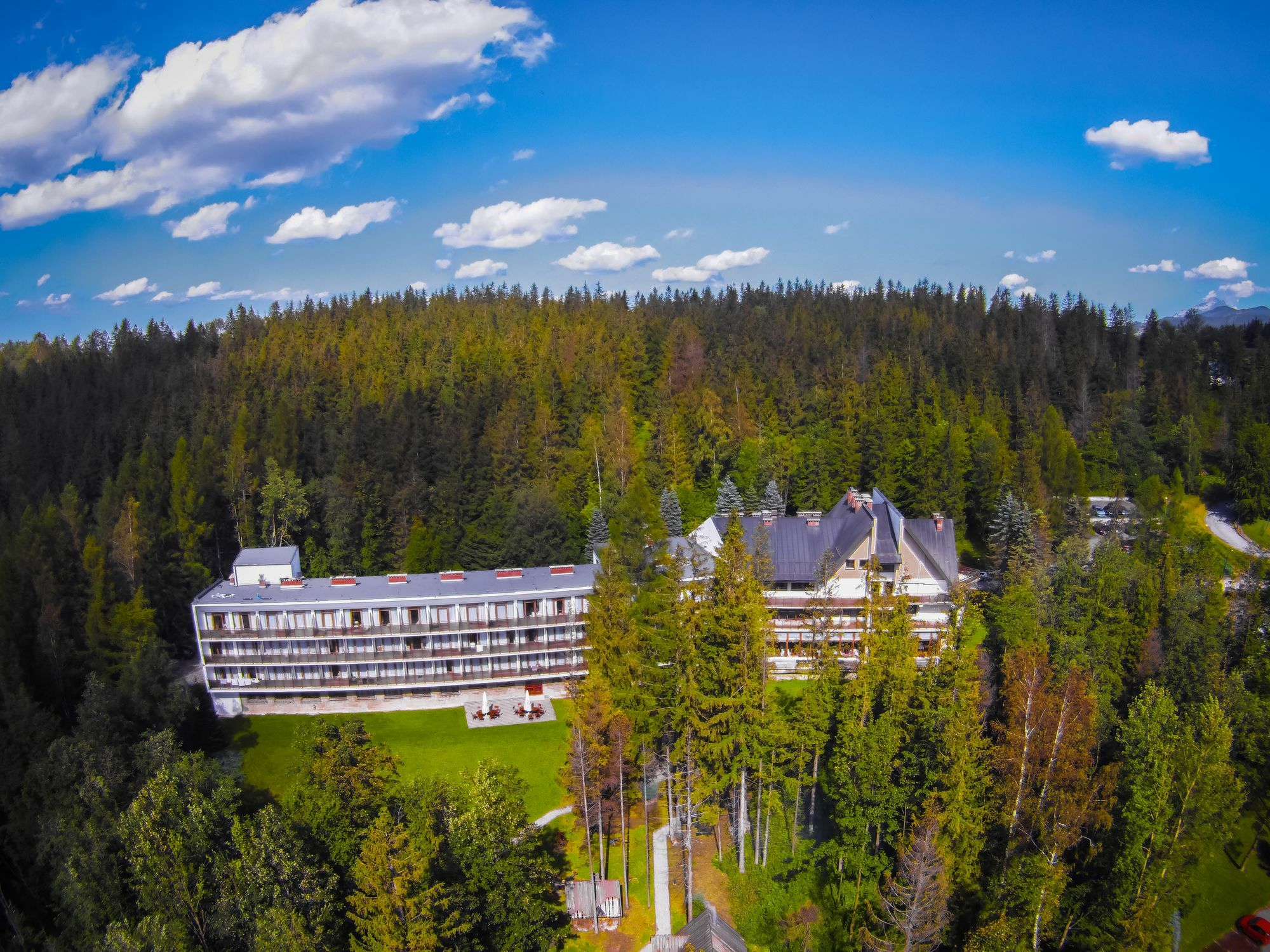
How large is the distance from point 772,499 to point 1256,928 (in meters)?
51.5

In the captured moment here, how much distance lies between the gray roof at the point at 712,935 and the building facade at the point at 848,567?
23.3 metres

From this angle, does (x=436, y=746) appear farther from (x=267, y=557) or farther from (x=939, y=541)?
(x=939, y=541)

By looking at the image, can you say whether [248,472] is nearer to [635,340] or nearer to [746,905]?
[635,340]

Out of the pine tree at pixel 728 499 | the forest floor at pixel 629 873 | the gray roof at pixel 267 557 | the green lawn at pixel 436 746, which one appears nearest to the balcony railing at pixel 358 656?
the green lawn at pixel 436 746

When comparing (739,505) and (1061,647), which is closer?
(1061,647)

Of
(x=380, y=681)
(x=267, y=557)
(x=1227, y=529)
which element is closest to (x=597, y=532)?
(x=380, y=681)

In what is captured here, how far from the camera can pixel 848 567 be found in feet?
197

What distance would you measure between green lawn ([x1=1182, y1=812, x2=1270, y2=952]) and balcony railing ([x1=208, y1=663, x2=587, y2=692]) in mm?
35903

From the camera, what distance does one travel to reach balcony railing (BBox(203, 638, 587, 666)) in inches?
2206

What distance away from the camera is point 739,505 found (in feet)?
274

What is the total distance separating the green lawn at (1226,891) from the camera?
3834 cm

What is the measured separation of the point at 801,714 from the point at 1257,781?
25.1 metres

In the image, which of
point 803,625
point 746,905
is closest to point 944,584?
point 803,625

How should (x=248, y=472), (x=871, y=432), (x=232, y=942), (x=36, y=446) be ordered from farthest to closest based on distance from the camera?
(x=36, y=446), (x=871, y=432), (x=248, y=472), (x=232, y=942)
